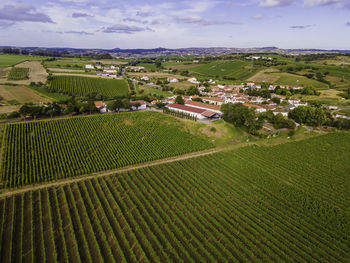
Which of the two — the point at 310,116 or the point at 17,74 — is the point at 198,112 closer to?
the point at 310,116

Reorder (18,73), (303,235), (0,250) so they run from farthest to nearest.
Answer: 1. (18,73)
2. (303,235)
3. (0,250)

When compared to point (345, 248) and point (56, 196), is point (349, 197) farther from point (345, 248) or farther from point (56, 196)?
point (56, 196)

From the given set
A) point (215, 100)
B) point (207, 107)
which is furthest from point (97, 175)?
point (215, 100)

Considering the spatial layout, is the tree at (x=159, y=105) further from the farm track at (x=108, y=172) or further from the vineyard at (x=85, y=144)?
the farm track at (x=108, y=172)

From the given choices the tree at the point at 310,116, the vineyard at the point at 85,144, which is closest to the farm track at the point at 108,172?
the vineyard at the point at 85,144

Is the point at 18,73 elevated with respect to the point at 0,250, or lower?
elevated

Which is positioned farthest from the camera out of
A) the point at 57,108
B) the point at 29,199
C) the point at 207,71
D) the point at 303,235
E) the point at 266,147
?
the point at 207,71

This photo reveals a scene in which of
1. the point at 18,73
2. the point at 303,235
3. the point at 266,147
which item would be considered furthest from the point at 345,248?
the point at 18,73
